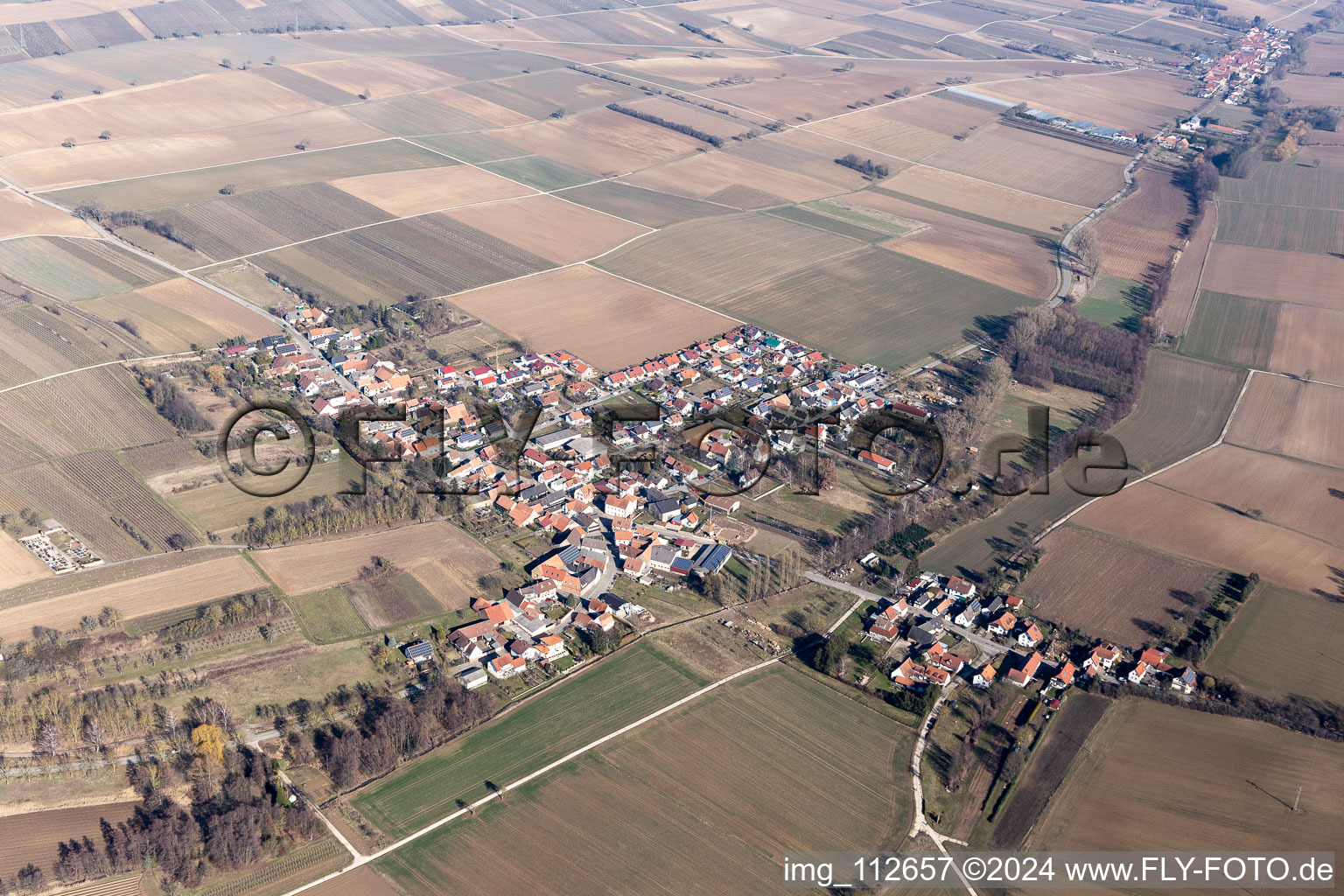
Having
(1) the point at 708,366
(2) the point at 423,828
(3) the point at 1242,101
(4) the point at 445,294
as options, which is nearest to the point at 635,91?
(4) the point at 445,294

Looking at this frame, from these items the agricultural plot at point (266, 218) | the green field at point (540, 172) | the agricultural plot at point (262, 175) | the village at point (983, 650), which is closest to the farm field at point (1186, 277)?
the village at point (983, 650)

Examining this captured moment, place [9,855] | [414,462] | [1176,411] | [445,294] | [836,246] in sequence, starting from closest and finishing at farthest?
[9,855], [414,462], [1176,411], [445,294], [836,246]

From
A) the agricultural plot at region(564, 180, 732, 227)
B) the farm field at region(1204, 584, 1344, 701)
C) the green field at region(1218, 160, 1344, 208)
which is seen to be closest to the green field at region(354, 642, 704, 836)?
the farm field at region(1204, 584, 1344, 701)

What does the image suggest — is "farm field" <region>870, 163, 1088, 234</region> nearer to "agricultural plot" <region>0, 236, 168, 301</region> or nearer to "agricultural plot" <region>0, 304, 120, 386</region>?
"agricultural plot" <region>0, 236, 168, 301</region>

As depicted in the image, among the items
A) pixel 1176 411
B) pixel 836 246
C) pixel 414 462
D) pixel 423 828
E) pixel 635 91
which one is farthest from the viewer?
pixel 635 91

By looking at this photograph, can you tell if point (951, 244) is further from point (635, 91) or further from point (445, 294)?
point (635, 91)

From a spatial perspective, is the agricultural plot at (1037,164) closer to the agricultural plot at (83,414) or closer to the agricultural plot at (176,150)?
the agricultural plot at (176,150)

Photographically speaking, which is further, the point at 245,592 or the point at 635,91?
the point at 635,91
